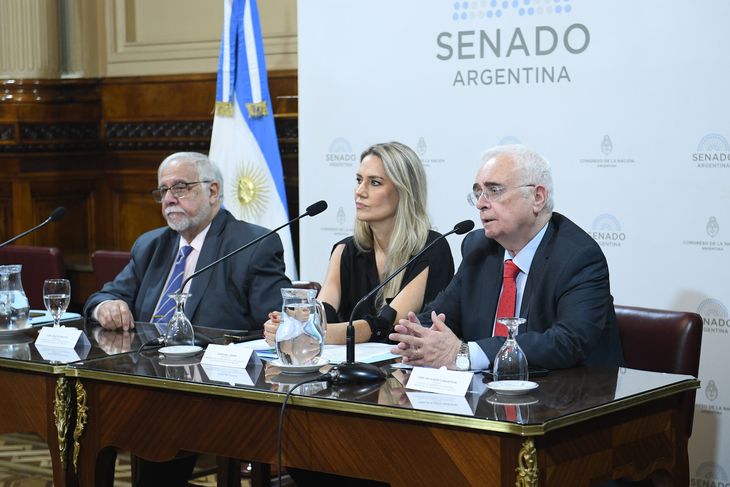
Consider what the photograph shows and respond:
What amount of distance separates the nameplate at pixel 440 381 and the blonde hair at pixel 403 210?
3.74 ft

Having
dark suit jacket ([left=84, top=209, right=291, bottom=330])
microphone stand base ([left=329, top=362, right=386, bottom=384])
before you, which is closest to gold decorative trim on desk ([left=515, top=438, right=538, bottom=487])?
microphone stand base ([left=329, top=362, right=386, bottom=384])

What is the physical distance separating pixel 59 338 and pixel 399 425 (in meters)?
1.43

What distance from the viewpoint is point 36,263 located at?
5.67 meters

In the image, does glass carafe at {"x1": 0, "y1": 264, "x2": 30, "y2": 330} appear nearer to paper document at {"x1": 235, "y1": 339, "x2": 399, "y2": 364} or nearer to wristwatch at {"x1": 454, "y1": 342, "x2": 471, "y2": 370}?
paper document at {"x1": 235, "y1": 339, "x2": 399, "y2": 364}

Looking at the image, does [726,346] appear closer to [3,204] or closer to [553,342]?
[553,342]

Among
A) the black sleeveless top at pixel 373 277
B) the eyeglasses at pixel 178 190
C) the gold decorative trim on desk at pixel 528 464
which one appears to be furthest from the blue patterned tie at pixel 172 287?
the gold decorative trim on desk at pixel 528 464

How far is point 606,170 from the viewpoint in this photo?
14.3 ft

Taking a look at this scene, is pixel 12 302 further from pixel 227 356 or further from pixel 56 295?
pixel 227 356

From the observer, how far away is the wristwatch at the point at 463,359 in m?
2.91

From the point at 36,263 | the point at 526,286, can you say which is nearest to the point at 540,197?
the point at 526,286

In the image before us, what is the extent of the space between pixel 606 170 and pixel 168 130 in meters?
3.48

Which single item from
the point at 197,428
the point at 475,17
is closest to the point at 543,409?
the point at 197,428

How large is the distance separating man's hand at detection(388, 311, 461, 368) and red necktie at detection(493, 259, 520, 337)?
0.37m

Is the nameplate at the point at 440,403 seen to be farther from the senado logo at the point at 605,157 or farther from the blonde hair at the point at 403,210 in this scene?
the senado logo at the point at 605,157
